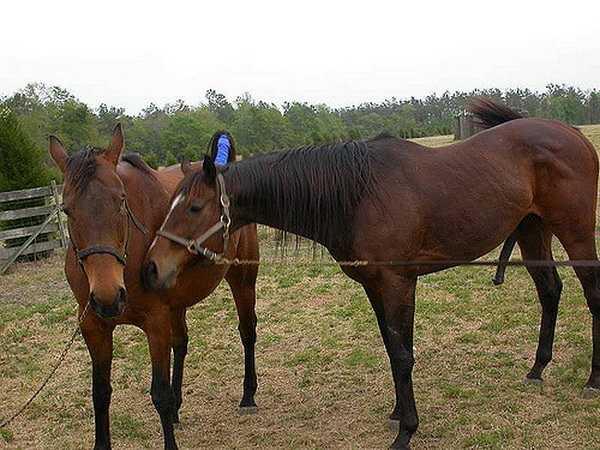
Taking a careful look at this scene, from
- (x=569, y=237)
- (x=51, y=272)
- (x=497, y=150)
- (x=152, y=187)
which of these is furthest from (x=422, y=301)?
(x=51, y=272)

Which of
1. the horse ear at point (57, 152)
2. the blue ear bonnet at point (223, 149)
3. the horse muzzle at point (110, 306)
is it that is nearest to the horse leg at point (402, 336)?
the blue ear bonnet at point (223, 149)

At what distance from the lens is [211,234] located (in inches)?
127

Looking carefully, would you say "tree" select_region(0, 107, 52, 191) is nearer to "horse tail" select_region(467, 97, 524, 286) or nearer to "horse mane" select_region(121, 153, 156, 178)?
"horse mane" select_region(121, 153, 156, 178)

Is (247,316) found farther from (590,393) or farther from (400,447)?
(590,393)

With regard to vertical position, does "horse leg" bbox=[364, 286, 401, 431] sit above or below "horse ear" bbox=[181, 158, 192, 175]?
below

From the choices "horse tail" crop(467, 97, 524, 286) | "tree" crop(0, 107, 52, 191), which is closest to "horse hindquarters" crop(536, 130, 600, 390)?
"horse tail" crop(467, 97, 524, 286)

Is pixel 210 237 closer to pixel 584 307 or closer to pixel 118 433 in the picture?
pixel 118 433

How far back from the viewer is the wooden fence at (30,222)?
1116 centimetres

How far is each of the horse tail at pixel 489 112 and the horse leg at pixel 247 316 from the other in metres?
2.19

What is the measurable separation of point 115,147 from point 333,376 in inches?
112

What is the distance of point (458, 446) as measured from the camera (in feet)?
12.0

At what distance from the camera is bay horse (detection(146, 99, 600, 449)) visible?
11.2 ft

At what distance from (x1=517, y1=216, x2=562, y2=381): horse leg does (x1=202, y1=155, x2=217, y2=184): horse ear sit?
2.58 m

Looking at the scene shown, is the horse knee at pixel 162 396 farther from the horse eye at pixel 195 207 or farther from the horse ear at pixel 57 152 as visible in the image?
the horse ear at pixel 57 152
